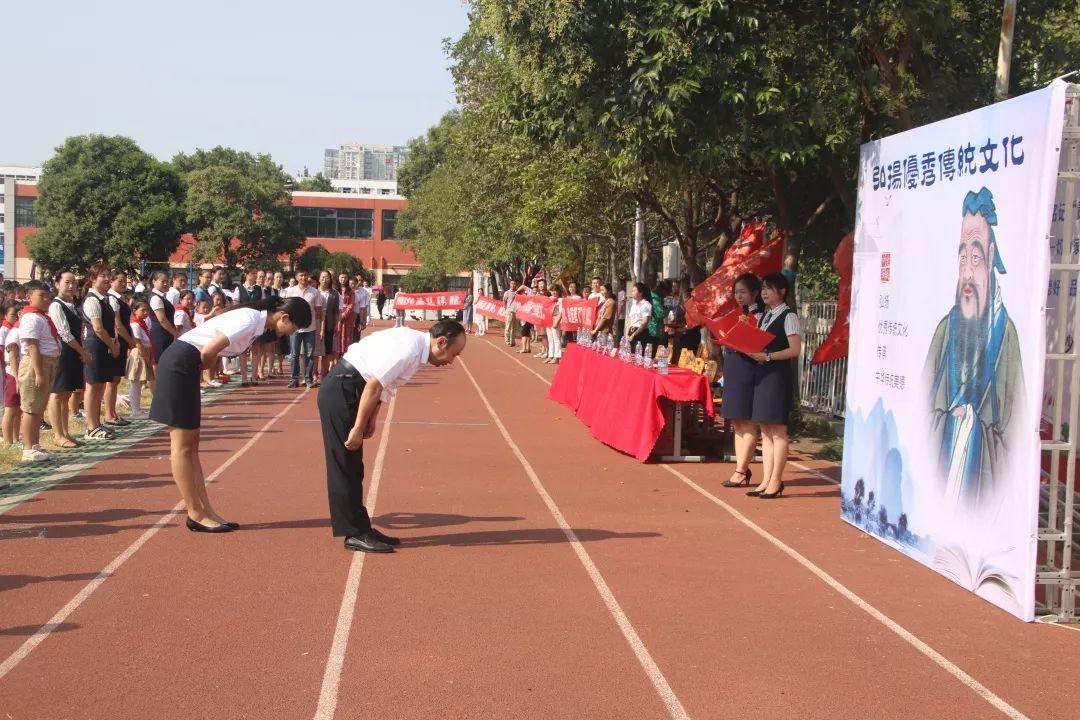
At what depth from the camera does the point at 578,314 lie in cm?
2352

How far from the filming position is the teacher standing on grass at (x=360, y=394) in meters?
6.98

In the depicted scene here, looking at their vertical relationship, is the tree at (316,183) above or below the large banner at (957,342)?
above

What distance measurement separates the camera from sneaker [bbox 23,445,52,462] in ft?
34.2

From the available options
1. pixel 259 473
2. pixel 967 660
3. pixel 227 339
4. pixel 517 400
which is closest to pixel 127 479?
pixel 259 473

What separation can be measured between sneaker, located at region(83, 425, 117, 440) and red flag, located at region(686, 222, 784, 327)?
7.04 meters

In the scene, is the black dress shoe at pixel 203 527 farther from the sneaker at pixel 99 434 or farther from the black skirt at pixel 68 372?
the sneaker at pixel 99 434

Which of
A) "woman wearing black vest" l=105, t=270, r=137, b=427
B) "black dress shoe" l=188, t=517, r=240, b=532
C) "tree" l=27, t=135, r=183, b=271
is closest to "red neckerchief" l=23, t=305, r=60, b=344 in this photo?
"woman wearing black vest" l=105, t=270, r=137, b=427

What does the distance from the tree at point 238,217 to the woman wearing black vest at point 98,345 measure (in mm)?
49078

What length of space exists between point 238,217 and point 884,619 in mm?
57950

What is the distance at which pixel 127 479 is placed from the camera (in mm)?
9781

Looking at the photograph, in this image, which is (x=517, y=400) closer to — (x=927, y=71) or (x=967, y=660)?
(x=927, y=71)

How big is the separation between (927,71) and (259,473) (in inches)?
335

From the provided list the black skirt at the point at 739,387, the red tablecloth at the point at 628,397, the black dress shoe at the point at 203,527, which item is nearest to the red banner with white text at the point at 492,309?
the red tablecloth at the point at 628,397

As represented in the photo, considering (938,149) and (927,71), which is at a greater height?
(927,71)
